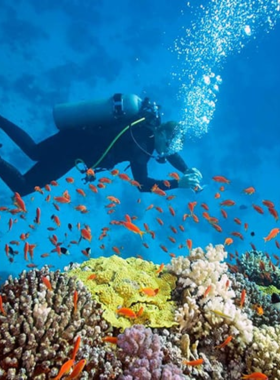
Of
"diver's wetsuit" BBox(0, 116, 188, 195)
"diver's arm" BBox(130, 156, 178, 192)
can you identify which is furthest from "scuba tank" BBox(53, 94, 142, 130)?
"diver's arm" BBox(130, 156, 178, 192)

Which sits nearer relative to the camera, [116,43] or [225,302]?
[225,302]

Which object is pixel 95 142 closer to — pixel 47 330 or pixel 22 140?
pixel 22 140

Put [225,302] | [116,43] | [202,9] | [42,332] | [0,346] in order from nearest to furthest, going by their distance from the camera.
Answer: [0,346], [42,332], [225,302], [202,9], [116,43]

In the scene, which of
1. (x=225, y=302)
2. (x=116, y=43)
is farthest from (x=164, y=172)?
(x=225, y=302)

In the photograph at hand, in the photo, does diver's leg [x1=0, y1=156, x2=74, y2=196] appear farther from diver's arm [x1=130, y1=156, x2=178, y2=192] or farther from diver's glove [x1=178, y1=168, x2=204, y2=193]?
diver's glove [x1=178, y1=168, x2=204, y2=193]

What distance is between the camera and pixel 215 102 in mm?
50156

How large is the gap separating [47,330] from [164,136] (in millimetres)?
7689

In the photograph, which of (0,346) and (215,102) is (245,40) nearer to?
(215,102)

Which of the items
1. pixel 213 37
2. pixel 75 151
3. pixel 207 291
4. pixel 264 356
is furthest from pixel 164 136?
pixel 213 37

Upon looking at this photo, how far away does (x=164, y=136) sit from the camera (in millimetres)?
9898

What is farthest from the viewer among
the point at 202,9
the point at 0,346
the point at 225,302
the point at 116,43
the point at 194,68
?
the point at 194,68

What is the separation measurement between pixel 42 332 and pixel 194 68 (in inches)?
2306

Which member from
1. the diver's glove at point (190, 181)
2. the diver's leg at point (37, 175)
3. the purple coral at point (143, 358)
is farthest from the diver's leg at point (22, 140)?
the purple coral at point (143, 358)

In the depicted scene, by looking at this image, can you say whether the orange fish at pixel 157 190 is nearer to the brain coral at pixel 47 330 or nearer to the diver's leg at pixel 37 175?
the diver's leg at pixel 37 175
